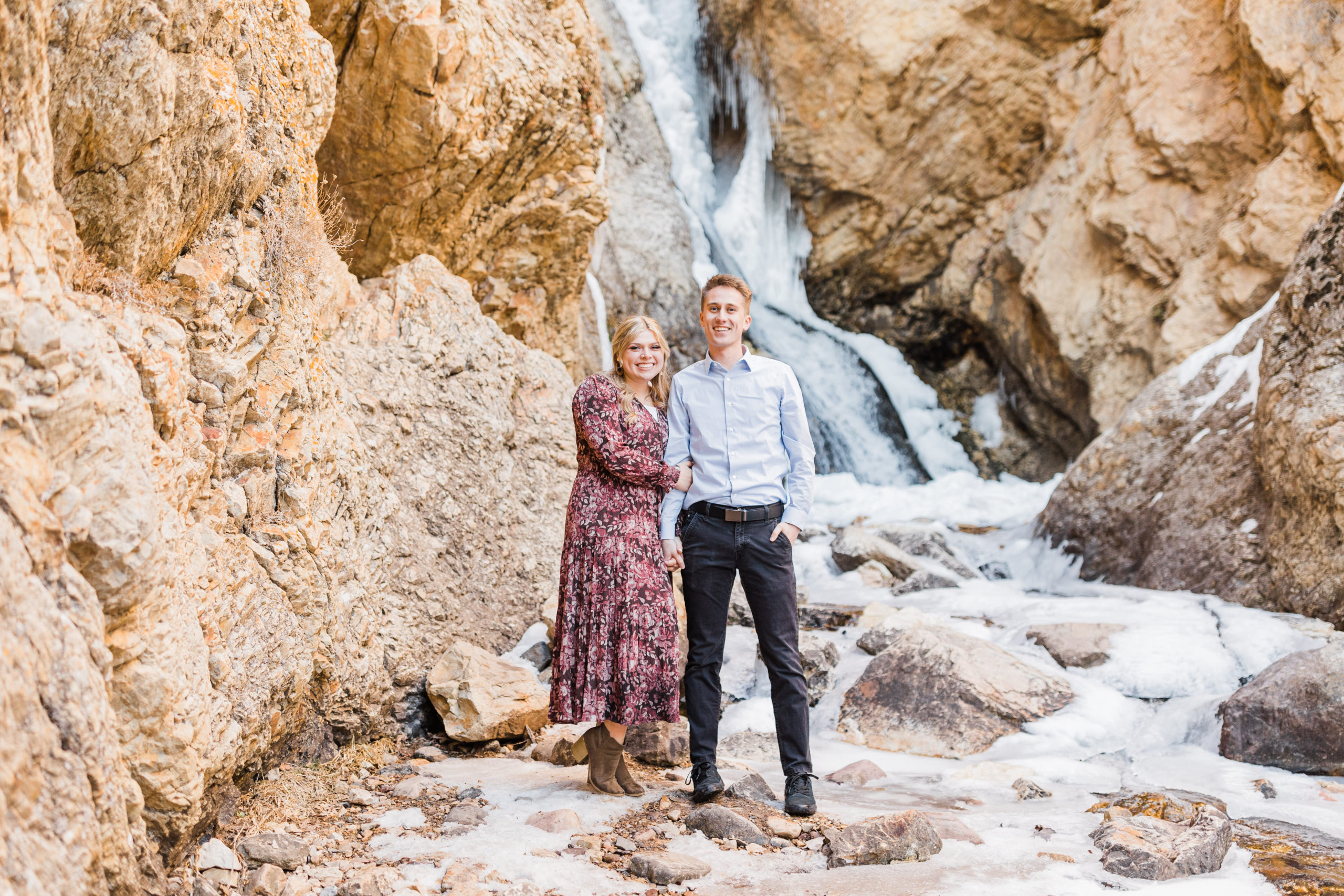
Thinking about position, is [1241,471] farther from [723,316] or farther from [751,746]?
[723,316]

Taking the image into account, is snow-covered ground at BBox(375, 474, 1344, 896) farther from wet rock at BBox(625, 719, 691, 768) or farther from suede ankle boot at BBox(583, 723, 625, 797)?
wet rock at BBox(625, 719, 691, 768)

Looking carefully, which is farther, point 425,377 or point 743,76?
point 743,76

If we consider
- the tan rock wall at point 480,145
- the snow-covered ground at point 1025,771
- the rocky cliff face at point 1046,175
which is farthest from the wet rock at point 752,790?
the rocky cliff face at point 1046,175

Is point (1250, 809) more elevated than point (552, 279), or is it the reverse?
point (552, 279)

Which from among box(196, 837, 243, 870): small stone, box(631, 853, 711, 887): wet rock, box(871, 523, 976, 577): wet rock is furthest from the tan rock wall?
box(631, 853, 711, 887): wet rock

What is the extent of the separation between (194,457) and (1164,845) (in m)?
3.13

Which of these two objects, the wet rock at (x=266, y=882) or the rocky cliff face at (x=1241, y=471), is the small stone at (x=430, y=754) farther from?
the rocky cliff face at (x=1241, y=471)

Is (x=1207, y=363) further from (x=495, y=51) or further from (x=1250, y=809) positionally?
(x=495, y=51)

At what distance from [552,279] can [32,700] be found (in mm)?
6547

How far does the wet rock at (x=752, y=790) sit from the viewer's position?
3.42 m

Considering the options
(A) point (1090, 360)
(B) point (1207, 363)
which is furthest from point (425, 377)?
(A) point (1090, 360)

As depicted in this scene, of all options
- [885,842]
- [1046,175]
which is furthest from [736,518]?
[1046,175]

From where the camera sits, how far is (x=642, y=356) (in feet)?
11.5

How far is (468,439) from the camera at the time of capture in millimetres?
4895
